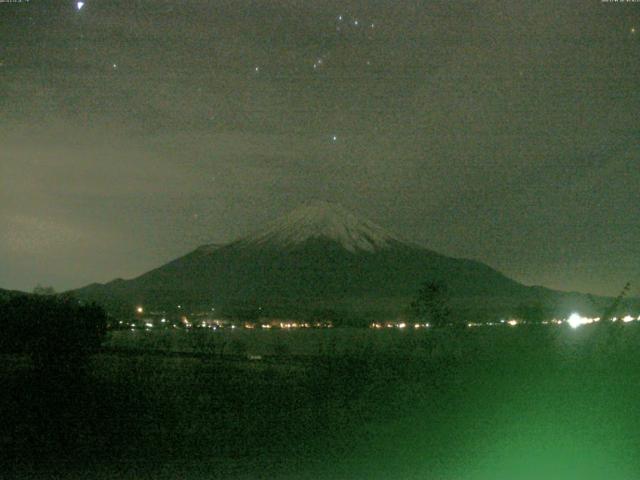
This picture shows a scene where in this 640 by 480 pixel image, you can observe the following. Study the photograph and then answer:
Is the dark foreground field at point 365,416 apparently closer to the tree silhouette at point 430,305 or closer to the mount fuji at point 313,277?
the tree silhouette at point 430,305

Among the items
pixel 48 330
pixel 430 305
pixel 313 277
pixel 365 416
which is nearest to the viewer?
pixel 365 416

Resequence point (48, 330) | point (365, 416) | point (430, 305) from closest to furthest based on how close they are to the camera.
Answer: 1. point (365, 416)
2. point (48, 330)
3. point (430, 305)

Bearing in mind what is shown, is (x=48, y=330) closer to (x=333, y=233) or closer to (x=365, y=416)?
(x=365, y=416)

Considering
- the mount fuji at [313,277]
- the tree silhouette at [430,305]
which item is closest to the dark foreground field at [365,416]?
the tree silhouette at [430,305]

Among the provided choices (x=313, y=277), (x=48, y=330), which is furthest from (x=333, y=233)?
(x=48, y=330)

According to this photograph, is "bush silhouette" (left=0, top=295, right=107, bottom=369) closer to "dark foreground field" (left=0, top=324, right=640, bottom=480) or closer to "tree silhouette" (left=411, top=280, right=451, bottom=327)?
"dark foreground field" (left=0, top=324, right=640, bottom=480)
